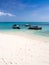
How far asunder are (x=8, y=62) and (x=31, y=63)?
0.78 metres

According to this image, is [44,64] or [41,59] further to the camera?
[41,59]

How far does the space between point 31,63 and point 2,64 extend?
0.96 meters

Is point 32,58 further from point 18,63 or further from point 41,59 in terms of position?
point 18,63

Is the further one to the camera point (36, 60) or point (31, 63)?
point (36, 60)

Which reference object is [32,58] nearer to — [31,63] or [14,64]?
[31,63]

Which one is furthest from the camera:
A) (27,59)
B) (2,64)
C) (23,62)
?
(27,59)

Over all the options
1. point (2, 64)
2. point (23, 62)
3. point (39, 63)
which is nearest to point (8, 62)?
point (2, 64)

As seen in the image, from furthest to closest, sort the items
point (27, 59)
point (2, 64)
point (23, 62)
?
point (27, 59) → point (23, 62) → point (2, 64)

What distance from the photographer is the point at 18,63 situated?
3.60m

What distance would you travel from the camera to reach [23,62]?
3705 millimetres

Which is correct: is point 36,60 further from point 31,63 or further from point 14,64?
point 14,64

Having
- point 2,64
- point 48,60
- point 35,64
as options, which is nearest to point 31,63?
point 35,64

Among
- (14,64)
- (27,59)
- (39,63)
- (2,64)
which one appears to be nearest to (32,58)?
(27,59)

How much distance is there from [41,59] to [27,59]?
52 cm
